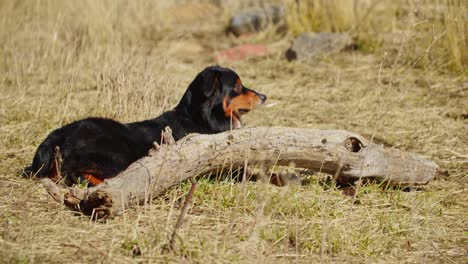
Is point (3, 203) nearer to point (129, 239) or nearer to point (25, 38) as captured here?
point (129, 239)

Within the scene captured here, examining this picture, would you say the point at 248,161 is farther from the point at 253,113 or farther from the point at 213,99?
the point at 253,113

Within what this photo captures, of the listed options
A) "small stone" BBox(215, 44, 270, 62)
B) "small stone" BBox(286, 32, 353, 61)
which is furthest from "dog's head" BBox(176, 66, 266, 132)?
"small stone" BBox(215, 44, 270, 62)

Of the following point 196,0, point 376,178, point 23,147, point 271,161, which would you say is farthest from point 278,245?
point 196,0

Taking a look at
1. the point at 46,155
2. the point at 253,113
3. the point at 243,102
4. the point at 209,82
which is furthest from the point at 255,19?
the point at 46,155

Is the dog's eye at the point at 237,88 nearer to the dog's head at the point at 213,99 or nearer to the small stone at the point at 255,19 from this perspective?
the dog's head at the point at 213,99

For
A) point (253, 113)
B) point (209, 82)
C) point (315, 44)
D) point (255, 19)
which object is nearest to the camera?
point (209, 82)

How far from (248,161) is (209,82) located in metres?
1.11

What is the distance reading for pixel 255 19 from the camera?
11.5 m

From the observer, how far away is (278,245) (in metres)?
3.73

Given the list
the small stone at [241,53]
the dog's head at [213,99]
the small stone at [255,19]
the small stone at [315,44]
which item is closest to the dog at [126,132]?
the dog's head at [213,99]

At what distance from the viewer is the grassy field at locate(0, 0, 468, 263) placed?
12.0 feet

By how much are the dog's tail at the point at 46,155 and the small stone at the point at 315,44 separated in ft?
18.7

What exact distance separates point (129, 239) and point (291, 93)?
16.2ft

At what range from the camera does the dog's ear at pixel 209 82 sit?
5.25 metres
